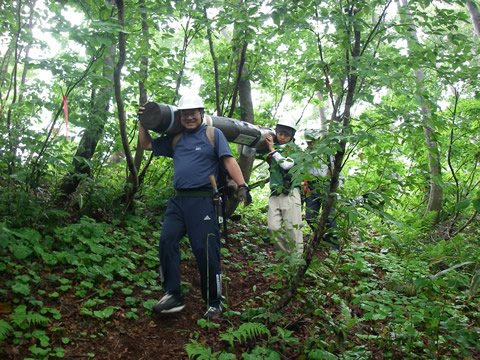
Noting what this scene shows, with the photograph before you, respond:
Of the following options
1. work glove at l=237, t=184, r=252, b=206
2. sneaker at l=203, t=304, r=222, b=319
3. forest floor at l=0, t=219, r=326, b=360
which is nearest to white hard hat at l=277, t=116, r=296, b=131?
work glove at l=237, t=184, r=252, b=206

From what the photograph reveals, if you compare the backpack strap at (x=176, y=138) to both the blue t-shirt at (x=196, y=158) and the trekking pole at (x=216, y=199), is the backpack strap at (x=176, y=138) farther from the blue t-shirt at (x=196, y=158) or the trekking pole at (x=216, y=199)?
the trekking pole at (x=216, y=199)

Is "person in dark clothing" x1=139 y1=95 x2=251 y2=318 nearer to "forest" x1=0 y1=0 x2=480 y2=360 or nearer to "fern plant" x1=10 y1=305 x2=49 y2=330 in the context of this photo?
"forest" x1=0 y1=0 x2=480 y2=360

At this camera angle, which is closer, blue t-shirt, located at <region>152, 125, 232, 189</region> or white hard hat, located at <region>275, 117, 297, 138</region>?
blue t-shirt, located at <region>152, 125, 232, 189</region>

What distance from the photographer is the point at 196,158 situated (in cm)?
393

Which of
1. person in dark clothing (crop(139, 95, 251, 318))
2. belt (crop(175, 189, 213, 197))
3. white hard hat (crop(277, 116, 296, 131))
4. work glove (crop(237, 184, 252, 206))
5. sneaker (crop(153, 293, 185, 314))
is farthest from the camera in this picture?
white hard hat (crop(277, 116, 296, 131))

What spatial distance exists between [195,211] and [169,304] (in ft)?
3.38

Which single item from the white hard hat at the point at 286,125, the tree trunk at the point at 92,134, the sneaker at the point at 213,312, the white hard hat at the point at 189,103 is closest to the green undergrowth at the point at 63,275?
the sneaker at the point at 213,312

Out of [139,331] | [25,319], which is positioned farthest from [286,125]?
[25,319]

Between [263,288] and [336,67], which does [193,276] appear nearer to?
[263,288]

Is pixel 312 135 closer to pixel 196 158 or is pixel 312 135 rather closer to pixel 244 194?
pixel 244 194

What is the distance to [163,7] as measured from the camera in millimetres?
5250

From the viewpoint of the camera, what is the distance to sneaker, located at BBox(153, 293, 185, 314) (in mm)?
3549

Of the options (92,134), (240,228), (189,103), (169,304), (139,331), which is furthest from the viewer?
(240,228)

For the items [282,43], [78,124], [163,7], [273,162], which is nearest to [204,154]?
[273,162]
